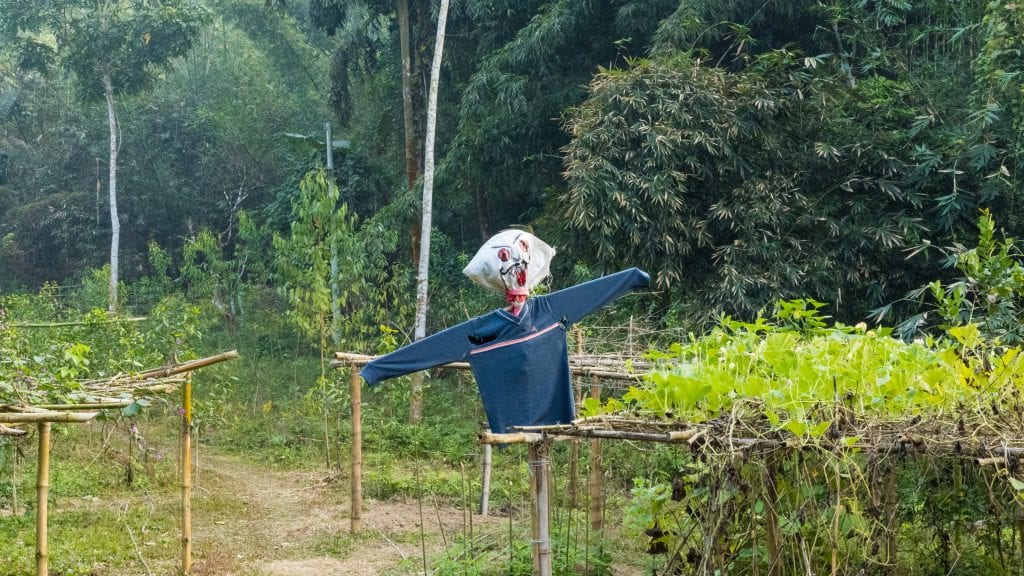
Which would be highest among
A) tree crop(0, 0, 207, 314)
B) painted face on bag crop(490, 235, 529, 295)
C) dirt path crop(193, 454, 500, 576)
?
tree crop(0, 0, 207, 314)

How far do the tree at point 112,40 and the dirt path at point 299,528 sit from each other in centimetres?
1147

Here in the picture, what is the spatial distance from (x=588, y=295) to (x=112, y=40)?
16910mm

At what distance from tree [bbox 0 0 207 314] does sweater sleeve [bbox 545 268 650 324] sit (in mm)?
15950

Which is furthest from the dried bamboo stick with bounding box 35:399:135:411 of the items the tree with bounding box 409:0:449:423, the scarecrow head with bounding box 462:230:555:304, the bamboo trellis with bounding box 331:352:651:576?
→ the tree with bounding box 409:0:449:423

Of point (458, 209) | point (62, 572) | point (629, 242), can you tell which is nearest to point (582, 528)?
point (62, 572)

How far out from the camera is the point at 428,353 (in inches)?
170

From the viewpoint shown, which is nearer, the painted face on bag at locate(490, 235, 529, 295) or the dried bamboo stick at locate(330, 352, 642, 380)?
the painted face on bag at locate(490, 235, 529, 295)

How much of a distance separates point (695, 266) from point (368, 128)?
9.97 m

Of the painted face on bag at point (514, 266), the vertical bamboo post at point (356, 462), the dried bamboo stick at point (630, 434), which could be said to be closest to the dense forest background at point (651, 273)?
the dried bamboo stick at point (630, 434)

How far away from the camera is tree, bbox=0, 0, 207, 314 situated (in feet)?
61.3

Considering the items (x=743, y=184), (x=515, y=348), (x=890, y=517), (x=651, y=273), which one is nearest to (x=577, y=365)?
(x=515, y=348)

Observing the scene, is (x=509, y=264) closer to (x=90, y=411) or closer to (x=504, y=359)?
(x=504, y=359)

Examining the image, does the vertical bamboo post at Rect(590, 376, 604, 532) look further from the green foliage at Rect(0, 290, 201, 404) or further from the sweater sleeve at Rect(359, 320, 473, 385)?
the green foliage at Rect(0, 290, 201, 404)

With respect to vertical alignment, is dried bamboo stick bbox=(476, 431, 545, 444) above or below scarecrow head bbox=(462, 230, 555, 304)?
below
